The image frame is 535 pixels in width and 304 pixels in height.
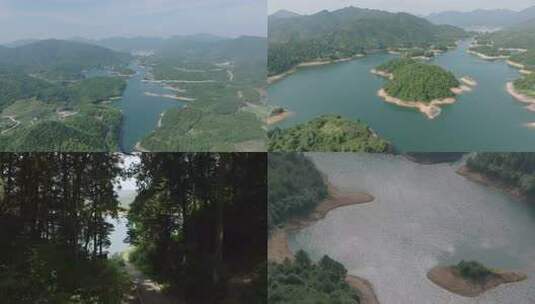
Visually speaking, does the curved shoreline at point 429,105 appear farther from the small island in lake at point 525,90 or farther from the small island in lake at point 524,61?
the small island in lake at point 524,61

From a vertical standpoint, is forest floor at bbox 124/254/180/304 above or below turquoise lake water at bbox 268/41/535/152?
below

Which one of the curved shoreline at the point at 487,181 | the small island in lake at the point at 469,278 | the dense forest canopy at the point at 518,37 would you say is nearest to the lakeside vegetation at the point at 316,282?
the small island in lake at the point at 469,278

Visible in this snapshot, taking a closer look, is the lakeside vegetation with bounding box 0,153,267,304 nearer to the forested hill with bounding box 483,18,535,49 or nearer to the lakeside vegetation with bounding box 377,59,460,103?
the lakeside vegetation with bounding box 377,59,460,103

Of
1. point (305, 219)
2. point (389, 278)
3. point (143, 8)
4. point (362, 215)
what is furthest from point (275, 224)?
point (143, 8)

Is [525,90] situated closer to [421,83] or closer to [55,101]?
[421,83]

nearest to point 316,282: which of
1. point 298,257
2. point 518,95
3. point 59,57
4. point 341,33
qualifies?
point 298,257

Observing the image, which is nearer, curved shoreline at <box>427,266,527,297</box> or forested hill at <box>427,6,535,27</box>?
curved shoreline at <box>427,266,527,297</box>

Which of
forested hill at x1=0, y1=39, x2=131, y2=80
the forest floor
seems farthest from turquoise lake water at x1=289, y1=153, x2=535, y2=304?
forested hill at x1=0, y1=39, x2=131, y2=80
